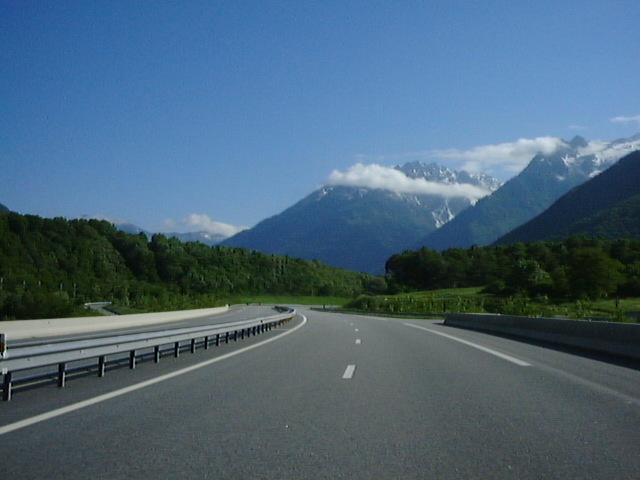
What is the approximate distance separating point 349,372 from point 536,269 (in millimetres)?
134177

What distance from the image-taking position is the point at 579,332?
19.1 metres

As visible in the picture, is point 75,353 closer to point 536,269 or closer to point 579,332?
point 579,332

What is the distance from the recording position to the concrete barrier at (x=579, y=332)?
51.0 ft

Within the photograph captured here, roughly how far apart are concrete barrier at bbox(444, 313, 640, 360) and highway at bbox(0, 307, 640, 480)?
8.13 ft

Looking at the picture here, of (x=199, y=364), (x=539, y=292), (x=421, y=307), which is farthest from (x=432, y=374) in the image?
(x=539, y=292)

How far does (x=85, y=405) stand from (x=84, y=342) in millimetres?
2746

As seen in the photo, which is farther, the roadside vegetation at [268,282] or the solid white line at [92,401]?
the roadside vegetation at [268,282]

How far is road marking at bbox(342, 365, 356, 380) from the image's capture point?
37.9 ft

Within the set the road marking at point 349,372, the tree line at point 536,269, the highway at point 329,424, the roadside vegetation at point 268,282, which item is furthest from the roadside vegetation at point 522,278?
the highway at point 329,424

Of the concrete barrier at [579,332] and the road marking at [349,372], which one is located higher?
the concrete barrier at [579,332]

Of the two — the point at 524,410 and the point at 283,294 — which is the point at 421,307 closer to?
the point at 524,410

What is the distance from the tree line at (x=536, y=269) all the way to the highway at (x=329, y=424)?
11816 centimetres

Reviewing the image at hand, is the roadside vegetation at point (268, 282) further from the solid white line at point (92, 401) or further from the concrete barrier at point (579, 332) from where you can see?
the solid white line at point (92, 401)

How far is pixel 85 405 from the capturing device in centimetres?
855
